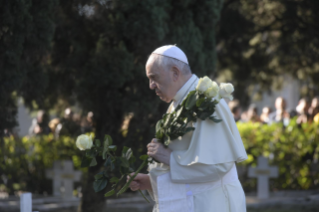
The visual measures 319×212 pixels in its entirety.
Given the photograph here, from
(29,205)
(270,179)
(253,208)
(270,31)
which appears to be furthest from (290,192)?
(29,205)

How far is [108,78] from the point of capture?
6418 mm

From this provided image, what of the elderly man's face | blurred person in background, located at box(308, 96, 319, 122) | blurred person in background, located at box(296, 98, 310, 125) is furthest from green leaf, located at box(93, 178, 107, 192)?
blurred person in background, located at box(296, 98, 310, 125)

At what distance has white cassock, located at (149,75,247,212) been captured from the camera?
299 centimetres

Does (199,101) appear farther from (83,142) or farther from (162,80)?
(83,142)

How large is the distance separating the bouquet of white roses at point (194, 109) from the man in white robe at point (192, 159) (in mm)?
57

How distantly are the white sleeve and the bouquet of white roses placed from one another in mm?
163

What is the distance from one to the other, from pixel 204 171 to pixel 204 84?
510 millimetres

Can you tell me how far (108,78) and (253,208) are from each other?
3.64 meters

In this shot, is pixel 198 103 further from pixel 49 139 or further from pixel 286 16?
pixel 49 139

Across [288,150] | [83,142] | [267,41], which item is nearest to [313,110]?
[288,150]

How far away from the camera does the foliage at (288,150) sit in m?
10.4

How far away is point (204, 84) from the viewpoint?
9.84 feet

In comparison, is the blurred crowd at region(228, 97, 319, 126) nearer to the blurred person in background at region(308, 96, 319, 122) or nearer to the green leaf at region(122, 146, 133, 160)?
the blurred person in background at region(308, 96, 319, 122)

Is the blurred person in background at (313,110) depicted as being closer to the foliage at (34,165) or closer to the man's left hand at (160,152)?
the foliage at (34,165)
